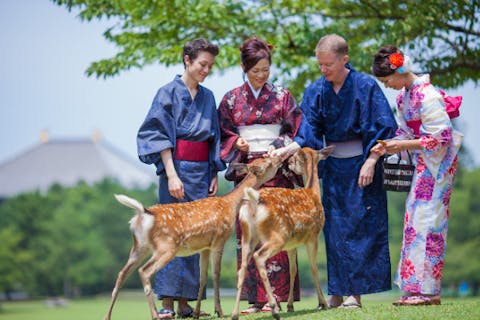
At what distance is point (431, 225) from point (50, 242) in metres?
43.5

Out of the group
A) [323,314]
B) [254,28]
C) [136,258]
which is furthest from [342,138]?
[254,28]

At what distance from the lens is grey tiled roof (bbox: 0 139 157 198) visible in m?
70.4

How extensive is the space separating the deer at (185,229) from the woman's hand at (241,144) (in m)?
→ 0.26

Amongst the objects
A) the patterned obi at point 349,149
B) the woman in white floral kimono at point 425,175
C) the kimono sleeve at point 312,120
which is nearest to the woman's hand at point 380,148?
the woman in white floral kimono at point 425,175

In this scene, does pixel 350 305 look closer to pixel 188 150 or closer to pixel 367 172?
pixel 367 172

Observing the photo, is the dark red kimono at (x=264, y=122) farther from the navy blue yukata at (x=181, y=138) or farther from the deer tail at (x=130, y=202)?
the deer tail at (x=130, y=202)

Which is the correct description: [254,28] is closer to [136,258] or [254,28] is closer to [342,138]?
[342,138]

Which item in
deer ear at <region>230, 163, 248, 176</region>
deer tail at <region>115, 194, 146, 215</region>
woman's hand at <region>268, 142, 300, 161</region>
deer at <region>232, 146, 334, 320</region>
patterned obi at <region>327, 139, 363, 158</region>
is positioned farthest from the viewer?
patterned obi at <region>327, 139, 363, 158</region>

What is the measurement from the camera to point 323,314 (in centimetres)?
511

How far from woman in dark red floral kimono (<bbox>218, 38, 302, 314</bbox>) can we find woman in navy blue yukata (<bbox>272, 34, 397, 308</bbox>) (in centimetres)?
19

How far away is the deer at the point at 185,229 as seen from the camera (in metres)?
4.75

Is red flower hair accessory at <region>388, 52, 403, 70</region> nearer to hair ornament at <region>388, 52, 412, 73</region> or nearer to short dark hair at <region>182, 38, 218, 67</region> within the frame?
hair ornament at <region>388, 52, 412, 73</region>

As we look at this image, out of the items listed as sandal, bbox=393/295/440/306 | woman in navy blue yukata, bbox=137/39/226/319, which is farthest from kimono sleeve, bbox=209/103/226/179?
sandal, bbox=393/295/440/306

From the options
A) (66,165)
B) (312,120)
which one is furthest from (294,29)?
(66,165)
